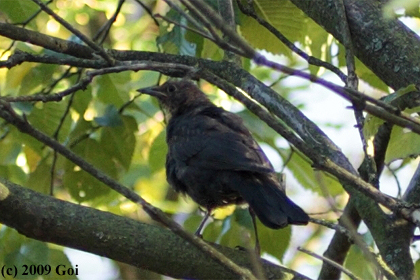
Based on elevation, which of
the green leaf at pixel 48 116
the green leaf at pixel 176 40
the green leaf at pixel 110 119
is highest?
the green leaf at pixel 176 40

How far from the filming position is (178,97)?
5.35 m

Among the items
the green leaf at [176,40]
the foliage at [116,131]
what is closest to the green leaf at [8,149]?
the foliage at [116,131]

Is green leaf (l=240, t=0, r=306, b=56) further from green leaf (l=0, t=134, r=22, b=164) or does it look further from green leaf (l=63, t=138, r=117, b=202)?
green leaf (l=0, t=134, r=22, b=164)

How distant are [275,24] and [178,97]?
1.57 metres

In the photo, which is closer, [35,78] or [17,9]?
[17,9]

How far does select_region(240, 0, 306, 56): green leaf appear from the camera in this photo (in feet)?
12.5

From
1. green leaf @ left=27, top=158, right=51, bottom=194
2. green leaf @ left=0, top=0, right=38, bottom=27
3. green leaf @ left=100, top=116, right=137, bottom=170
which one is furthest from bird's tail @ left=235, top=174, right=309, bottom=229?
green leaf @ left=0, top=0, right=38, bottom=27

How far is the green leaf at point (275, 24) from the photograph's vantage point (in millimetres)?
3818

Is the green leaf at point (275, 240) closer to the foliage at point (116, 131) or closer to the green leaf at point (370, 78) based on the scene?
the foliage at point (116, 131)

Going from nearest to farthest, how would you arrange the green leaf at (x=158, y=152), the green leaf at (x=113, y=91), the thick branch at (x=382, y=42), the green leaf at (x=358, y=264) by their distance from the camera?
the thick branch at (x=382, y=42) < the green leaf at (x=358, y=264) < the green leaf at (x=113, y=91) < the green leaf at (x=158, y=152)

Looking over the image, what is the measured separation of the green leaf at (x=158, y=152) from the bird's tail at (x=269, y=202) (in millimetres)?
907

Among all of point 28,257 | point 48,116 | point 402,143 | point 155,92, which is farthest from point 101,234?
point 155,92

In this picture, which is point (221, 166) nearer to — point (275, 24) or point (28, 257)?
point (275, 24)

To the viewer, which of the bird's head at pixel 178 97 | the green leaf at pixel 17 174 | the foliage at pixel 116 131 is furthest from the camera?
the bird's head at pixel 178 97
